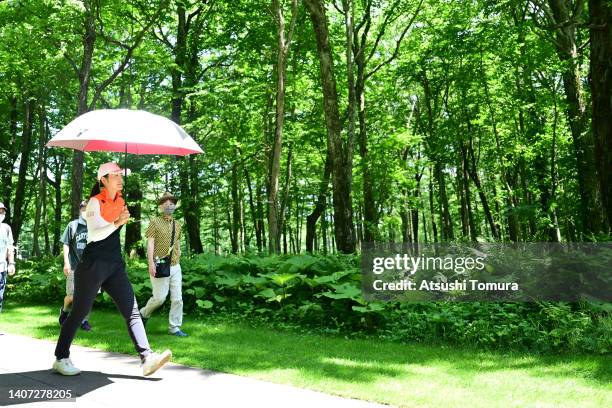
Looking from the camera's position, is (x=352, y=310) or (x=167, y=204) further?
(x=352, y=310)

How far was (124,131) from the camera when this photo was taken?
20.6 feet

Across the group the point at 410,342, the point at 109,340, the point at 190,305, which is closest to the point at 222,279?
the point at 190,305

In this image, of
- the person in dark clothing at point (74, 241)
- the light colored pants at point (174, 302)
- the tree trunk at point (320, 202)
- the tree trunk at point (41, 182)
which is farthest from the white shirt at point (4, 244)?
the tree trunk at point (41, 182)

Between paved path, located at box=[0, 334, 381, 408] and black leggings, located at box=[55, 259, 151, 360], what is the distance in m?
0.37

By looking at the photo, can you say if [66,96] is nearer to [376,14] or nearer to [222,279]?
[376,14]

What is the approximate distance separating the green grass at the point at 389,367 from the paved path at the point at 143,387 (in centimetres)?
31

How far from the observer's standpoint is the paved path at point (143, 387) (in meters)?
4.91

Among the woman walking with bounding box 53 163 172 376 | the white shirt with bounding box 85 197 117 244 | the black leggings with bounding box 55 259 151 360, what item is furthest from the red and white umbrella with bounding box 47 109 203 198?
the black leggings with bounding box 55 259 151 360

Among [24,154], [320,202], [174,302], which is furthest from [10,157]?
[174,302]

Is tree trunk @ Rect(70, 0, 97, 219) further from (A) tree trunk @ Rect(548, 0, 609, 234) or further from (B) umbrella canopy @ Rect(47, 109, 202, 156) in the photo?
(A) tree trunk @ Rect(548, 0, 609, 234)

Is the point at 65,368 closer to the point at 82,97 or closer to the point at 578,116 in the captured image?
the point at 82,97

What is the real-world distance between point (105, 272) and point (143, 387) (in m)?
1.23

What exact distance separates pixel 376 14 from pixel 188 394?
74.2ft

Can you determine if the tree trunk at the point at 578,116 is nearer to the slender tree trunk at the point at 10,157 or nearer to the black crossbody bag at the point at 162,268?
the black crossbody bag at the point at 162,268
